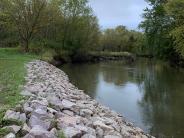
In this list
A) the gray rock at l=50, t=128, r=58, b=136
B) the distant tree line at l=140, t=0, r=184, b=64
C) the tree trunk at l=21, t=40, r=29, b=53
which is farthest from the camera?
the distant tree line at l=140, t=0, r=184, b=64

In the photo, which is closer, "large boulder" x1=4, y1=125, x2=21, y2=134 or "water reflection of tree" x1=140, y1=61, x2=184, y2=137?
"large boulder" x1=4, y1=125, x2=21, y2=134

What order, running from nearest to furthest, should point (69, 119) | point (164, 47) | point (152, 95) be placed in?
point (69, 119), point (152, 95), point (164, 47)

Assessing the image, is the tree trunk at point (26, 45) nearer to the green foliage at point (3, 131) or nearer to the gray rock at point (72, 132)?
the gray rock at point (72, 132)

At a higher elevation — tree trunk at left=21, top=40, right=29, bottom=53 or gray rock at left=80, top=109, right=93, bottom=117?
tree trunk at left=21, top=40, right=29, bottom=53

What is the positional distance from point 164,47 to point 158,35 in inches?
85.9

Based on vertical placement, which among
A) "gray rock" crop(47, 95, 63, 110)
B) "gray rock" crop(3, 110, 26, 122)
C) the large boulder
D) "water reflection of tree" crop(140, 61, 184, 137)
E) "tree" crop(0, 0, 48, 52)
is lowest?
"water reflection of tree" crop(140, 61, 184, 137)

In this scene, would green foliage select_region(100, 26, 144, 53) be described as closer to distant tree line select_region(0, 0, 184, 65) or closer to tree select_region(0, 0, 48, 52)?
distant tree line select_region(0, 0, 184, 65)

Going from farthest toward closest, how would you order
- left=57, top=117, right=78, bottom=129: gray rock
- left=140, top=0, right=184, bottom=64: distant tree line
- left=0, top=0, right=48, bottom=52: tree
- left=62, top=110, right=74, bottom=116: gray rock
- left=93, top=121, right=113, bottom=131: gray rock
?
left=140, top=0, right=184, bottom=64: distant tree line < left=0, top=0, right=48, bottom=52: tree < left=62, top=110, right=74, bottom=116: gray rock < left=93, top=121, right=113, bottom=131: gray rock < left=57, top=117, right=78, bottom=129: gray rock

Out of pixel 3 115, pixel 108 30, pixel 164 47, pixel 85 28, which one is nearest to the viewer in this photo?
pixel 3 115

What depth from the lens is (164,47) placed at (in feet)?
198

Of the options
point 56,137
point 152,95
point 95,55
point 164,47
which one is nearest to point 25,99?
point 56,137

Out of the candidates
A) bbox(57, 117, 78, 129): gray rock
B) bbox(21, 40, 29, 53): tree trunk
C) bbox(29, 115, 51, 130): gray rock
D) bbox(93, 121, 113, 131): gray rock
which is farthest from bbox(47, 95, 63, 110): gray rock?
bbox(21, 40, 29, 53): tree trunk

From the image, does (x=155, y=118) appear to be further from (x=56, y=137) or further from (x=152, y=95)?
(x=56, y=137)

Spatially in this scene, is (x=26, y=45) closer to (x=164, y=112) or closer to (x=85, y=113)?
(x=164, y=112)
